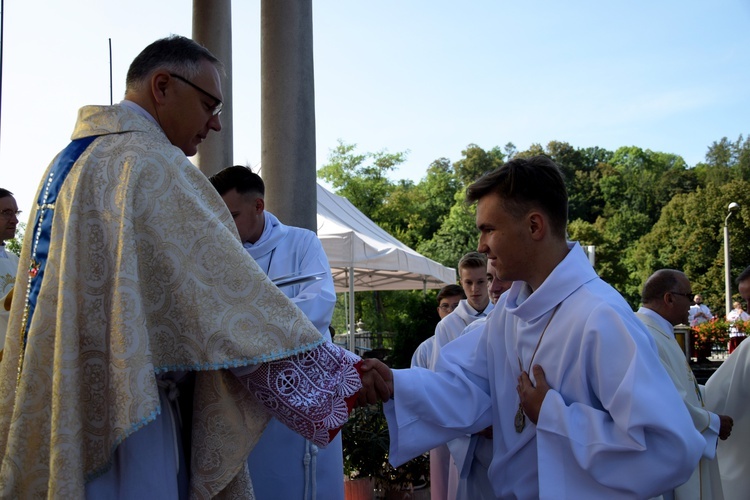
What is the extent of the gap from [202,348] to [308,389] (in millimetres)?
360

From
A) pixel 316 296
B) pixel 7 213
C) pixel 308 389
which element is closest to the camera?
pixel 308 389

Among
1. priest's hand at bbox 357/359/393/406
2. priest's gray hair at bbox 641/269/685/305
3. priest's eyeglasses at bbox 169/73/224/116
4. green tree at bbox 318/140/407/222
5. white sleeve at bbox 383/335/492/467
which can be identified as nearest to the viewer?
priest's eyeglasses at bbox 169/73/224/116

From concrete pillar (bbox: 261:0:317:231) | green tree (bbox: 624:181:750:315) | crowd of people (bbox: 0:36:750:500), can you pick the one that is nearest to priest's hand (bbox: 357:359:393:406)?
crowd of people (bbox: 0:36:750:500)

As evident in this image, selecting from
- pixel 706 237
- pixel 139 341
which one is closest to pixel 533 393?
pixel 139 341

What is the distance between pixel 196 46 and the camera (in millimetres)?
2555

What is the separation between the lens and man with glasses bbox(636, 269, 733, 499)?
15.5ft

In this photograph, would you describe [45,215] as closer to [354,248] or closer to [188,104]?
[188,104]

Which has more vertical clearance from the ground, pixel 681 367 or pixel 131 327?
pixel 131 327

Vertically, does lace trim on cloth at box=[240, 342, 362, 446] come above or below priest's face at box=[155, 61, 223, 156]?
below

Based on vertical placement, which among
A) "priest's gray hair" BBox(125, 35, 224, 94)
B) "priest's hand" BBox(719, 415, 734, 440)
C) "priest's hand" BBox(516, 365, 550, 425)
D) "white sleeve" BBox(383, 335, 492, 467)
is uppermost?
"priest's gray hair" BBox(125, 35, 224, 94)

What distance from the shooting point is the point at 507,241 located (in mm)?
2811

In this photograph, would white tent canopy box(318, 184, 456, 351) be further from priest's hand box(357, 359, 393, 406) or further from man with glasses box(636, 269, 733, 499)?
priest's hand box(357, 359, 393, 406)

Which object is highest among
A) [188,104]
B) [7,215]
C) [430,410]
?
[188,104]

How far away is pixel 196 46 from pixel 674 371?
402 centimetres
